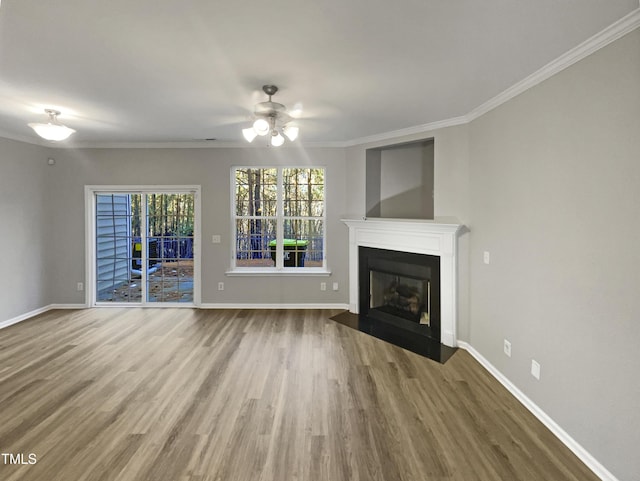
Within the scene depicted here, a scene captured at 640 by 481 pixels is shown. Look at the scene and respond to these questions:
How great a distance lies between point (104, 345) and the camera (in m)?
3.84

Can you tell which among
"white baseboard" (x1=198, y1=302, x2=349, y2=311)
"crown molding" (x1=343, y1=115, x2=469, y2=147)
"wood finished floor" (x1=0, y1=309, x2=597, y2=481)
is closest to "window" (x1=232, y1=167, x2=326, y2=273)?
"white baseboard" (x1=198, y1=302, x2=349, y2=311)

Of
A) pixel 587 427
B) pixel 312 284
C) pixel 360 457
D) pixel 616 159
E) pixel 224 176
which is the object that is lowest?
pixel 360 457

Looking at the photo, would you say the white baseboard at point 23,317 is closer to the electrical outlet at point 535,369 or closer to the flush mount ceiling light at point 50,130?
the flush mount ceiling light at point 50,130

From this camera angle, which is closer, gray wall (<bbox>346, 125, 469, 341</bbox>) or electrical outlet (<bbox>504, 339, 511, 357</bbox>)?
electrical outlet (<bbox>504, 339, 511, 357</bbox>)

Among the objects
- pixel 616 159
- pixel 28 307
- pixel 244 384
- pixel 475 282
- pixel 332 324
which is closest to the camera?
pixel 616 159

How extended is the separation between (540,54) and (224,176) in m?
4.25

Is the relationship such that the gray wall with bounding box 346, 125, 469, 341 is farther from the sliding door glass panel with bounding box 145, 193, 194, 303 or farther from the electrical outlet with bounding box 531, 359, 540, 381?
the sliding door glass panel with bounding box 145, 193, 194, 303

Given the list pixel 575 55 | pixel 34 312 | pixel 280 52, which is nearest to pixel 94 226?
pixel 34 312

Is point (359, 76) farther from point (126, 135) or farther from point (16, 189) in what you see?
point (16, 189)

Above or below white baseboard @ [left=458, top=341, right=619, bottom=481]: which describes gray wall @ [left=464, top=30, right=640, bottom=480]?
above

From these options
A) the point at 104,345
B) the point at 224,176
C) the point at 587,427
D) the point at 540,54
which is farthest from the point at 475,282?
the point at 104,345

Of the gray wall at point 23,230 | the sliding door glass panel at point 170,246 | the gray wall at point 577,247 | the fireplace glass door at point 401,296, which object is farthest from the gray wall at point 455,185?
the gray wall at point 23,230

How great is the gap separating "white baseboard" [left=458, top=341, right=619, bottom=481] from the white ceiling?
98.0 inches

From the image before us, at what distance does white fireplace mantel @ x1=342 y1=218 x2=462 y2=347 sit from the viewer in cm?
383
